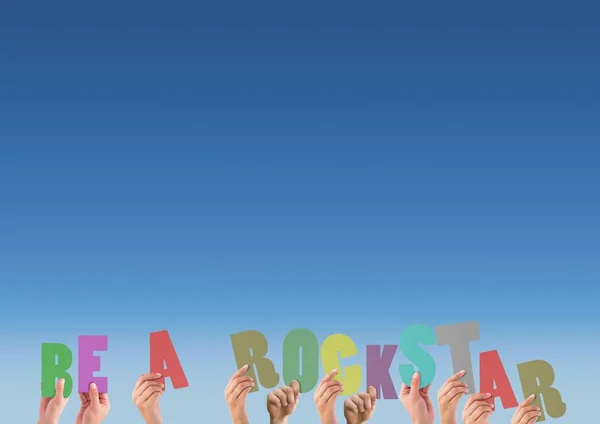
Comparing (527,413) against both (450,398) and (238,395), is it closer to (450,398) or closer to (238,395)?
(450,398)

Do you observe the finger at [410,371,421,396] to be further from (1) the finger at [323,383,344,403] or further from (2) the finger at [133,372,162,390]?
(2) the finger at [133,372,162,390]

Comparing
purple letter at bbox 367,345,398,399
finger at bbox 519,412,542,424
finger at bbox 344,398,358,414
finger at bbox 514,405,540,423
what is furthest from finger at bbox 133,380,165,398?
finger at bbox 519,412,542,424

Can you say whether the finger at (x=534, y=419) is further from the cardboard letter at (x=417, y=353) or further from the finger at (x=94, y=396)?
the finger at (x=94, y=396)

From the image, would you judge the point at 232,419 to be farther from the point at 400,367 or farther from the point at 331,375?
the point at 400,367

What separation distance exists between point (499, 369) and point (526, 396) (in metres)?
0.38

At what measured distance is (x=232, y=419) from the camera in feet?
27.0

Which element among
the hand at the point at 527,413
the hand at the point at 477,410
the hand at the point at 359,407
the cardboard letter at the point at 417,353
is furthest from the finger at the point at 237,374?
the hand at the point at 527,413

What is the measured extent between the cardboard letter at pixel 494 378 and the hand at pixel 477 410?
0.40 feet

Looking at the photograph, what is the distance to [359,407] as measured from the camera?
28.3ft

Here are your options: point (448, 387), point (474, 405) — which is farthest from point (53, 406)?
point (474, 405)

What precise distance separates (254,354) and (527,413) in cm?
280

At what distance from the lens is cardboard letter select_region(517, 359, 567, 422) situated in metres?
8.67

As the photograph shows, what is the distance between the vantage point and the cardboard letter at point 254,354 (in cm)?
849

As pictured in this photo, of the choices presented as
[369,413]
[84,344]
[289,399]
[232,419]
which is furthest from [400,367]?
[84,344]
